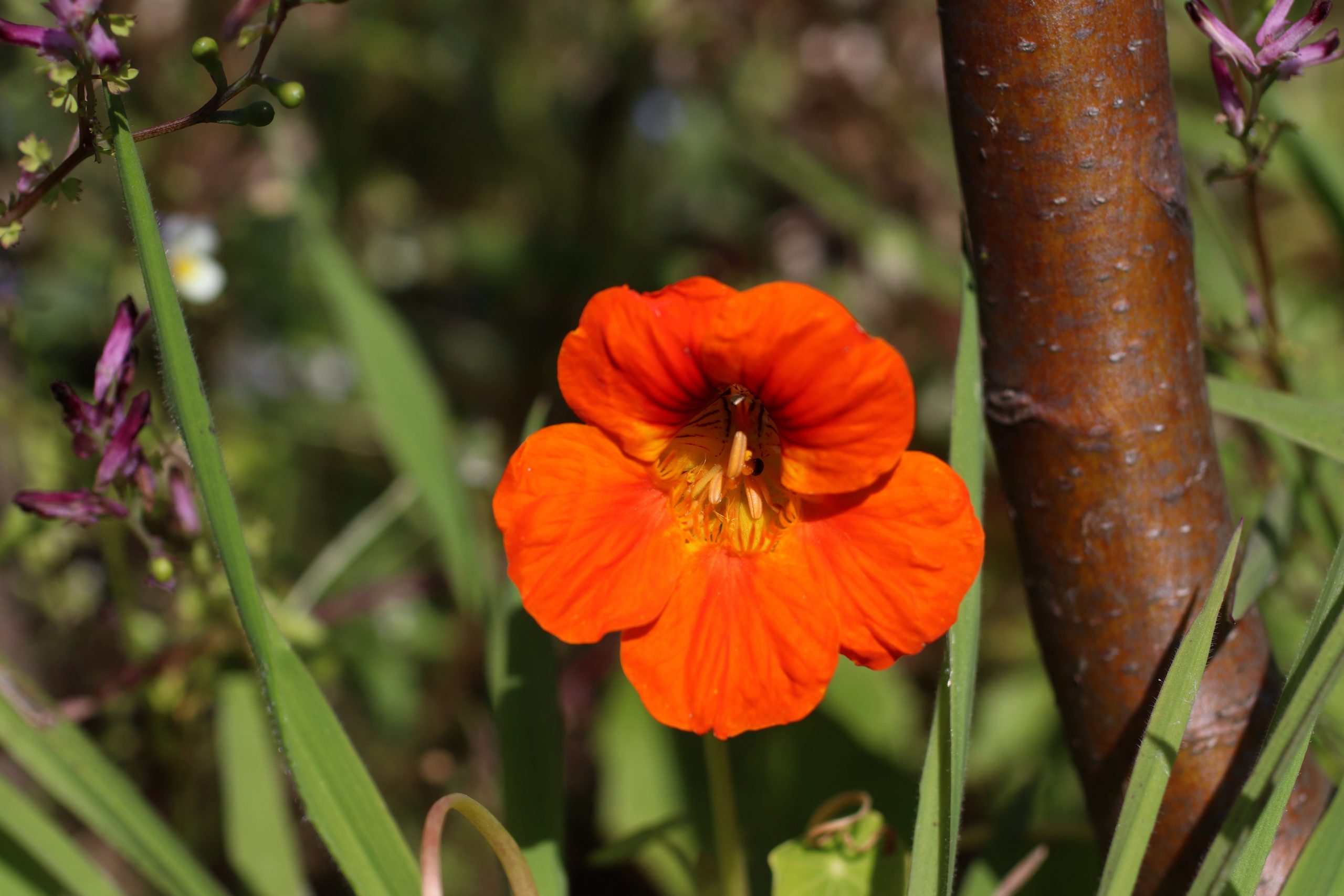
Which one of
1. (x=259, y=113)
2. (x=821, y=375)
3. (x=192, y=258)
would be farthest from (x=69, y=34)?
(x=192, y=258)

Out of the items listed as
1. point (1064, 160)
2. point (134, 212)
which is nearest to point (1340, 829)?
point (1064, 160)

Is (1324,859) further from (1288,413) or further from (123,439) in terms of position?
→ (123,439)

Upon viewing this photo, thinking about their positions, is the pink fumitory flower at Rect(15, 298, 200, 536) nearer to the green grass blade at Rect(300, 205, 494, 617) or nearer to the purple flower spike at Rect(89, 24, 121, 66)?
the purple flower spike at Rect(89, 24, 121, 66)

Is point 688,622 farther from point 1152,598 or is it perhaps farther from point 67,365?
Result: point 67,365

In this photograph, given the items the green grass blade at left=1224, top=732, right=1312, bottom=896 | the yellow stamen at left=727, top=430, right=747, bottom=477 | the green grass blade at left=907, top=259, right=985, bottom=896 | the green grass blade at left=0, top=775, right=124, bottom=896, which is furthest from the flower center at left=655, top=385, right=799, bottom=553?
the green grass blade at left=0, top=775, right=124, bottom=896

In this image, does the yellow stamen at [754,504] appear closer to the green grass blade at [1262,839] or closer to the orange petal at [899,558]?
the orange petal at [899,558]
